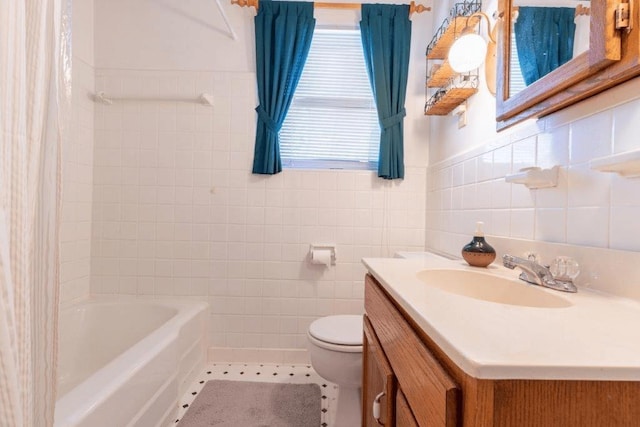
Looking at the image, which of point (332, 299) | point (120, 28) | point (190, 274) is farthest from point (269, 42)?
point (332, 299)

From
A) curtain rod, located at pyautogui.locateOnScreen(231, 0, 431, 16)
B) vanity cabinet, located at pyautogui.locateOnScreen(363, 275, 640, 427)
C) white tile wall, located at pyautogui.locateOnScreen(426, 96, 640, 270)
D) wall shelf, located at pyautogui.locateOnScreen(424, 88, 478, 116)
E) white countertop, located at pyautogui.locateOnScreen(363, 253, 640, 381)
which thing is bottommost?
vanity cabinet, located at pyautogui.locateOnScreen(363, 275, 640, 427)

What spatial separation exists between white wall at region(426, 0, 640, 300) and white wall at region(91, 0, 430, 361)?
63cm

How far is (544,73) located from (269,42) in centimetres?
156

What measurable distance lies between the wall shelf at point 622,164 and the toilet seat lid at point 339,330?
105cm

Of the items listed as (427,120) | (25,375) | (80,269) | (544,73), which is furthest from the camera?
(427,120)

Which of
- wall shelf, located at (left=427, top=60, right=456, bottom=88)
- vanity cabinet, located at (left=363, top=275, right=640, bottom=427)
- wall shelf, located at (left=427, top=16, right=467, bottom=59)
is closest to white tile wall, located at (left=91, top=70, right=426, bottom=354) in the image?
wall shelf, located at (left=427, top=60, right=456, bottom=88)

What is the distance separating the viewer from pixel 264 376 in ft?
5.90

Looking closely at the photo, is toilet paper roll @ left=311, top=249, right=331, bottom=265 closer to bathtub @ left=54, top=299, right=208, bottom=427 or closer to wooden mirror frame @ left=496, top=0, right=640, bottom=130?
bathtub @ left=54, top=299, right=208, bottom=427

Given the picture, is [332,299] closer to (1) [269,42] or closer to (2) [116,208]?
(2) [116,208]

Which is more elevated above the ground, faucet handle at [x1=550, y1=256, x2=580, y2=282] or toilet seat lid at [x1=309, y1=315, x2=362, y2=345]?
faucet handle at [x1=550, y1=256, x2=580, y2=282]

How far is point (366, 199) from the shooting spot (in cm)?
195

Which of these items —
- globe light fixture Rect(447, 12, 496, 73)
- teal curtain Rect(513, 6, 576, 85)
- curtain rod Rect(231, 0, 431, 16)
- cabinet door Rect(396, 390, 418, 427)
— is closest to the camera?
cabinet door Rect(396, 390, 418, 427)

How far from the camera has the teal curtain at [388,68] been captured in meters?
1.86

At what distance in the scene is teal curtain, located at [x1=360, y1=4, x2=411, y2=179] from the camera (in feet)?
6.11
